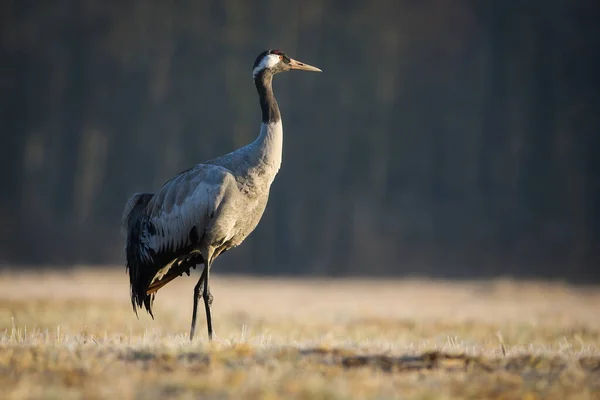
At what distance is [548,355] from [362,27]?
1598 inches

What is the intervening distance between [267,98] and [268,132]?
1.57 ft

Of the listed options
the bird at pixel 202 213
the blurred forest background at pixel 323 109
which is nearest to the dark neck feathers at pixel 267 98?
the bird at pixel 202 213

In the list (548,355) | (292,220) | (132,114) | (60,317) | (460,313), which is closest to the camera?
(548,355)

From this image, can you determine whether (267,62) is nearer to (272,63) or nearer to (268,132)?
(272,63)

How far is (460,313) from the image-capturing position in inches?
717

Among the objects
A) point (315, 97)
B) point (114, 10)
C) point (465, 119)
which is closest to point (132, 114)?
point (114, 10)

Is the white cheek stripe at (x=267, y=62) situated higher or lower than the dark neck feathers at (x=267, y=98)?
higher

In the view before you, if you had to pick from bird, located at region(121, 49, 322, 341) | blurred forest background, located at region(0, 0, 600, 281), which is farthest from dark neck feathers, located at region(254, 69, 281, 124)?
blurred forest background, located at region(0, 0, 600, 281)

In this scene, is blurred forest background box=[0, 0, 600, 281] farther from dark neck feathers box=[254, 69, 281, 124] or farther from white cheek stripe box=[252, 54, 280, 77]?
dark neck feathers box=[254, 69, 281, 124]

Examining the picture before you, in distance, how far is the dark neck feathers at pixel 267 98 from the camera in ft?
30.4

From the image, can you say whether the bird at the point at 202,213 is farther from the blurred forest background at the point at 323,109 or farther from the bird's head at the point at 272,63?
the blurred forest background at the point at 323,109

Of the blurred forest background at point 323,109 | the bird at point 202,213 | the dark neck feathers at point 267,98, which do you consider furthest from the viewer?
the blurred forest background at point 323,109

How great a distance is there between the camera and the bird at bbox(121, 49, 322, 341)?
8.69 metres

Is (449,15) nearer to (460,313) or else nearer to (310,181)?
(310,181)
